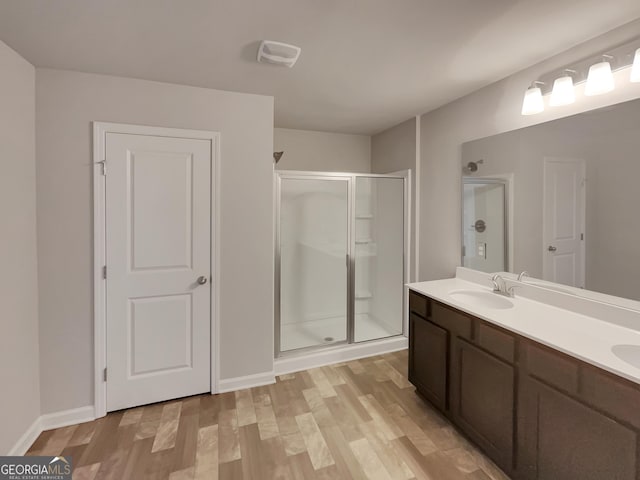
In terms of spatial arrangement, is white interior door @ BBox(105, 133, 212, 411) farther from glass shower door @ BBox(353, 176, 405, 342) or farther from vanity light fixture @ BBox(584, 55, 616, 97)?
vanity light fixture @ BBox(584, 55, 616, 97)

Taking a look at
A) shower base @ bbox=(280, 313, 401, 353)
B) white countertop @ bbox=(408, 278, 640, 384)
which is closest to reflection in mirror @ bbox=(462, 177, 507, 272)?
white countertop @ bbox=(408, 278, 640, 384)

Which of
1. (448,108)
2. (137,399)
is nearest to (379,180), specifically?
(448,108)

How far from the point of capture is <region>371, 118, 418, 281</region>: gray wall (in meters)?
3.19

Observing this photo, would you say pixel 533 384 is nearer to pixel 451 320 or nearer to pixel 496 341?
pixel 496 341

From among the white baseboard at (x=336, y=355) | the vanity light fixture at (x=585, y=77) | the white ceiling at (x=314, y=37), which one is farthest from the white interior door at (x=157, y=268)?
the vanity light fixture at (x=585, y=77)

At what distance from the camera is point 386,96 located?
101 inches

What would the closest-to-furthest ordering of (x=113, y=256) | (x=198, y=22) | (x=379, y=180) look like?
(x=198, y=22)
(x=113, y=256)
(x=379, y=180)

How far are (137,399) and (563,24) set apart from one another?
11.6ft

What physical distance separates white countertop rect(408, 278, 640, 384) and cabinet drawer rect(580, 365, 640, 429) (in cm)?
5

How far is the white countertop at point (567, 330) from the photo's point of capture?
4.09ft

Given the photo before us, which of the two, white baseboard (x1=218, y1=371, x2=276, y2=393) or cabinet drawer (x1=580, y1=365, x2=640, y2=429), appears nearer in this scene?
cabinet drawer (x1=580, y1=365, x2=640, y2=429)

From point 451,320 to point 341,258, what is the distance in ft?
4.70

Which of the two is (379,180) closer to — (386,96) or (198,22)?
(386,96)

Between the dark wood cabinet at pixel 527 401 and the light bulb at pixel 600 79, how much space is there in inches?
53.4
